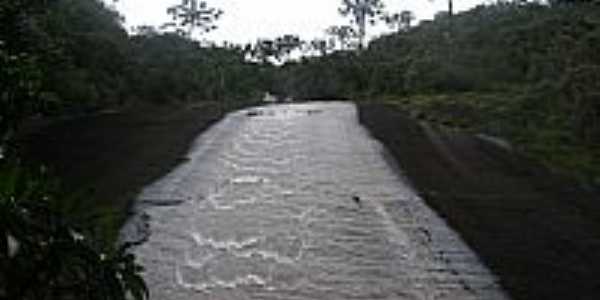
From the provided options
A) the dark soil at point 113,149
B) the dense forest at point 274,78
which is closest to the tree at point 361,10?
the dense forest at point 274,78

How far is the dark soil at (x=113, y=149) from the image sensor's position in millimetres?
17812

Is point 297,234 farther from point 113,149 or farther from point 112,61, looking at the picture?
point 112,61

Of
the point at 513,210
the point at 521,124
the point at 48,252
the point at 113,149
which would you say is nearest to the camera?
the point at 48,252

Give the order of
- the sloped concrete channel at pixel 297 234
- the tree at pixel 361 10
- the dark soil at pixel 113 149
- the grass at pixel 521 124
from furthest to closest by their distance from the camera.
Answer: the tree at pixel 361 10
the grass at pixel 521 124
the dark soil at pixel 113 149
the sloped concrete channel at pixel 297 234

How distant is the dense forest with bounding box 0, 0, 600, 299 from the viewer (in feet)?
14.2

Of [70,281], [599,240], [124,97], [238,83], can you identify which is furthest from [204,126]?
[238,83]

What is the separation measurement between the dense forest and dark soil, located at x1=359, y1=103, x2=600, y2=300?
4.48ft

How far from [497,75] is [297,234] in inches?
1382

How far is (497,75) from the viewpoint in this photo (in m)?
47.5

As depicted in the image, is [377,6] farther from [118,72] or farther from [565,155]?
[565,155]

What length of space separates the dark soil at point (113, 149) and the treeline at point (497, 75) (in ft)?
27.0

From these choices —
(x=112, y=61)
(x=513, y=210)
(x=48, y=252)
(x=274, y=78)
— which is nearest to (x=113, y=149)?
(x=513, y=210)

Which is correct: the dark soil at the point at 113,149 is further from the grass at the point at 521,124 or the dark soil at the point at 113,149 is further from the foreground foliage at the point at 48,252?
the foreground foliage at the point at 48,252

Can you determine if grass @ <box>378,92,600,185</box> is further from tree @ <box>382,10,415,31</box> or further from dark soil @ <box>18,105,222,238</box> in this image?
tree @ <box>382,10,415,31</box>
